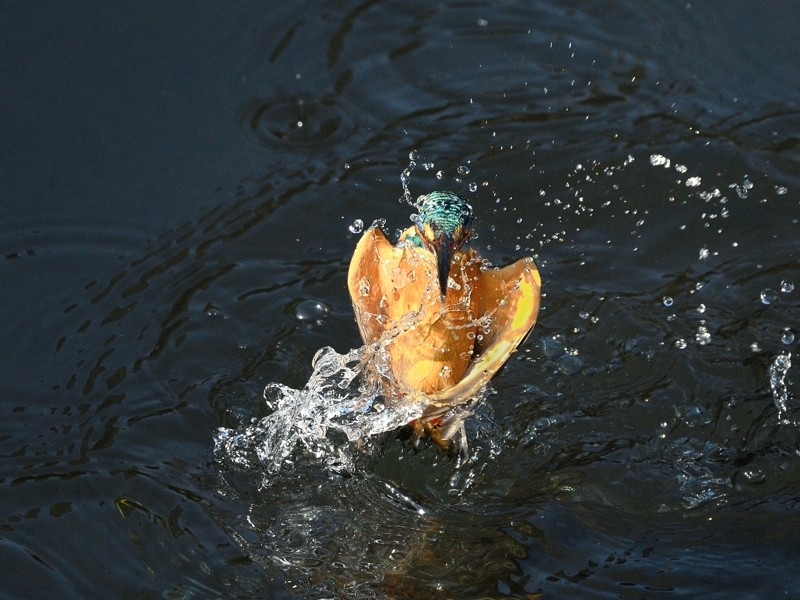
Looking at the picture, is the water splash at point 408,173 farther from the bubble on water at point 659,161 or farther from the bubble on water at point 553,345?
the bubble on water at point 659,161

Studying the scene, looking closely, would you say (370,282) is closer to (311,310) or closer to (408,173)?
(311,310)

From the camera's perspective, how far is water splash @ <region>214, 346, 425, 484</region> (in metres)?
4.82

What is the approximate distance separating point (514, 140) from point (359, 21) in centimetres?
166

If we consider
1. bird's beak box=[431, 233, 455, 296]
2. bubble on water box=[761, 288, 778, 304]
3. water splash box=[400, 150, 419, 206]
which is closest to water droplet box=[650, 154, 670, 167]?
bubble on water box=[761, 288, 778, 304]

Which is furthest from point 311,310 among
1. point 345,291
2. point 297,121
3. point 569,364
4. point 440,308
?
point 297,121

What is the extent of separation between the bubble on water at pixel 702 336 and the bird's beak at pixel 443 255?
1.70m

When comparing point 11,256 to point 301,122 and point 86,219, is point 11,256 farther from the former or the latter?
point 301,122

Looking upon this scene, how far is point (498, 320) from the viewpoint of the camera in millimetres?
4883

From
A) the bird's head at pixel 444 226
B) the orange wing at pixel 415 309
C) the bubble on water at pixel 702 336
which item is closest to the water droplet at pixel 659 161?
the bubble on water at pixel 702 336

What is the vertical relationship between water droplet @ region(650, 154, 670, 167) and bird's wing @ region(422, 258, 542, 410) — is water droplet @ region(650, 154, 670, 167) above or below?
above

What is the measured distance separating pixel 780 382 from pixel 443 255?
80.7 inches

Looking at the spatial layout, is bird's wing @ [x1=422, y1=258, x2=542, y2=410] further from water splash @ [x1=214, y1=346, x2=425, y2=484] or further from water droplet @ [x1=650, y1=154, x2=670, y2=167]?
water droplet @ [x1=650, y1=154, x2=670, y2=167]

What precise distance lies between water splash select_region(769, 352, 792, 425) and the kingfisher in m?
1.52

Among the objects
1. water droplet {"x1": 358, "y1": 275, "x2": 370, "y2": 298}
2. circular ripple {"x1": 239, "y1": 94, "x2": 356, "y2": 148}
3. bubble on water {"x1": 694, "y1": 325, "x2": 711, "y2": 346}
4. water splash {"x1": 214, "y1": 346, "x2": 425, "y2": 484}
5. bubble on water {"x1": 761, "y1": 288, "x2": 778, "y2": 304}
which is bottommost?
water splash {"x1": 214, "y1": 346, "x2": 425, "y2": 484}
